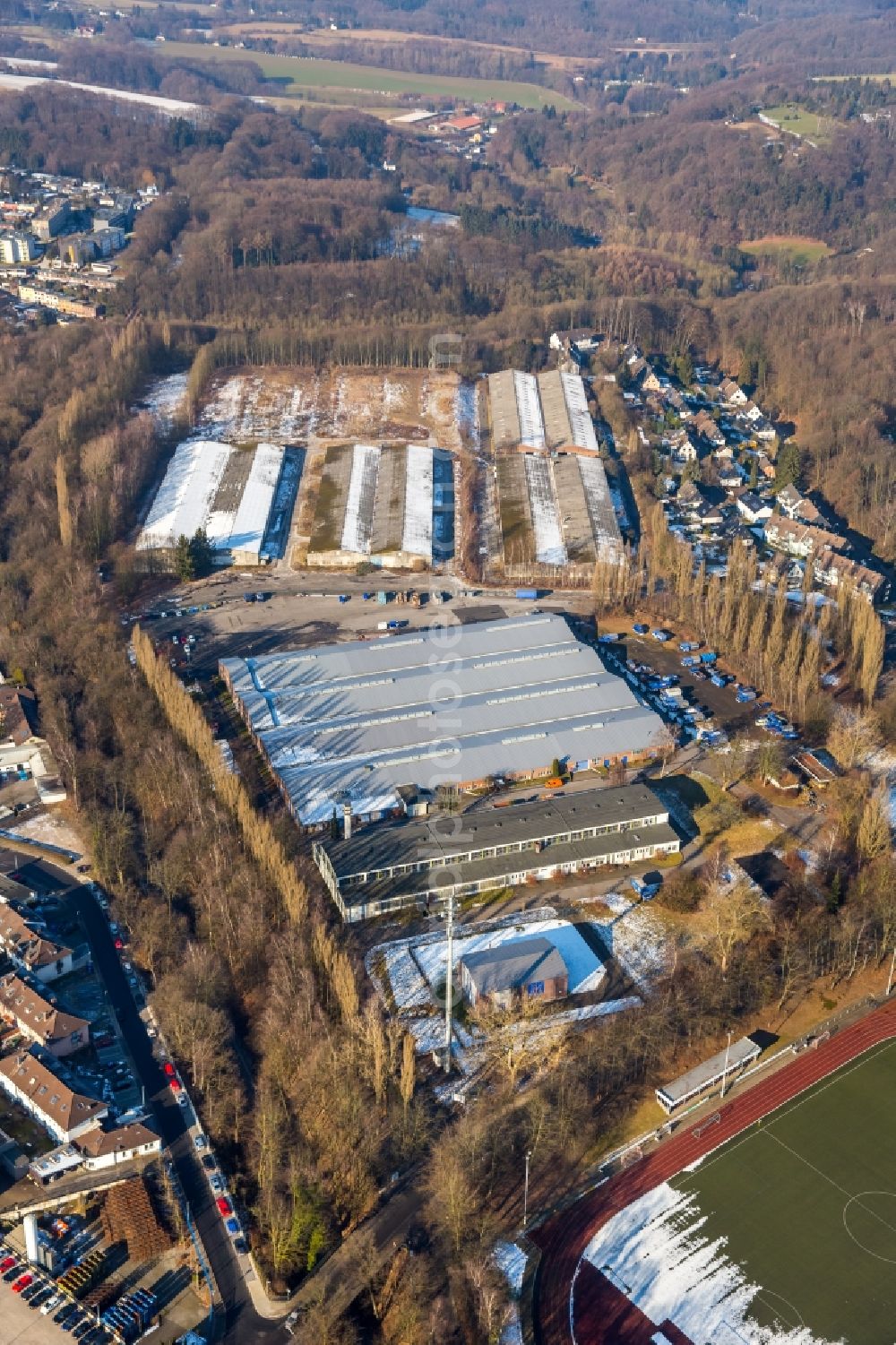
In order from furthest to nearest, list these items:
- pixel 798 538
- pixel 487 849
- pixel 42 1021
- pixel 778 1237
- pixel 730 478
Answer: pixel 730 478 < pixel 798 538 < pixel 487 849 < pixel 42 1021 < pixel 778 1237

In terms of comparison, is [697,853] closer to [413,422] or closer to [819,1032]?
[819,1032]

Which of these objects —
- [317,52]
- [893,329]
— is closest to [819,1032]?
[893,329]

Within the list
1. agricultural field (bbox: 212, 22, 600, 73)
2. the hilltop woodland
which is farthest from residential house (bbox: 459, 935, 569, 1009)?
agricultural field (bbox: 212, 22, 600, 73)

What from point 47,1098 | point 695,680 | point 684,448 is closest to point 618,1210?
point 47,1098

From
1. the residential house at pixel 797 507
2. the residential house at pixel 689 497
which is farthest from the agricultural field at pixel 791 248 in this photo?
the residential house at pixel 689 497

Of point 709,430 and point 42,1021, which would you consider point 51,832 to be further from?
point 709,430

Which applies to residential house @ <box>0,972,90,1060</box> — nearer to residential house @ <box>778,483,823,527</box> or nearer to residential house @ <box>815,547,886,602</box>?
residential house @ <box>815,547,886,602</box>

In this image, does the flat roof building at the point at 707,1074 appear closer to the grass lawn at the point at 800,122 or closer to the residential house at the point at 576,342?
the residential house at the point at 576,342
